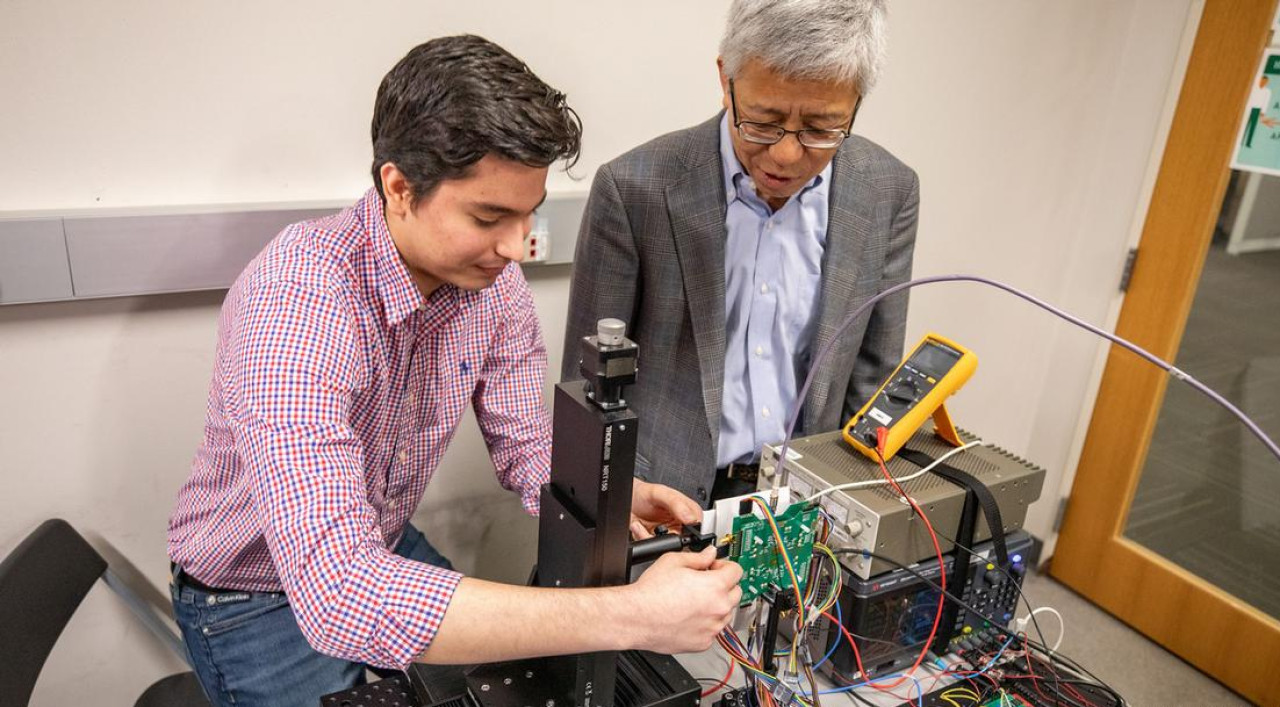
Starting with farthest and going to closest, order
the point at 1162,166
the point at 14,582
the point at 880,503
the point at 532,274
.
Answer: the point at 1162,166
the point at 532,274
the point at 14,582
the point at 880,503

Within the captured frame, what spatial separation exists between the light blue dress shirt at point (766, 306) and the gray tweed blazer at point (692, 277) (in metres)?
0.03

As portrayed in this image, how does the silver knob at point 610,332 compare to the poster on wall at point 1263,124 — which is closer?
the silver knob at point 610,332

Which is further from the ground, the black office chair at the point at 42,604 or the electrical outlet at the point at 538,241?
the electrical outlet at the point at 538,241

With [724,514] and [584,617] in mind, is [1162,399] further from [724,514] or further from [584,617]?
[584,617]

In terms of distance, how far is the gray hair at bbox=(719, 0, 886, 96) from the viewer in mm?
1279

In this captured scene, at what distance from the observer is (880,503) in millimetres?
1260

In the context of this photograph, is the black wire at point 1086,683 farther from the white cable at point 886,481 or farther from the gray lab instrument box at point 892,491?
the white cable at point 886,481

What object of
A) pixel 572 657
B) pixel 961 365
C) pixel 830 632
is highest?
pixel 961 365

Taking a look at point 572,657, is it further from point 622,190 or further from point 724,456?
point 622,190

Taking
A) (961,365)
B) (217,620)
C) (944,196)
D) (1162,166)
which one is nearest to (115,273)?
(217,620)

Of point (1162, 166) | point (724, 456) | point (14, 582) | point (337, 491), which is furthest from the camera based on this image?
point (1162, 166)

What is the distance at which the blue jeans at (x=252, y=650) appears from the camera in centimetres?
134

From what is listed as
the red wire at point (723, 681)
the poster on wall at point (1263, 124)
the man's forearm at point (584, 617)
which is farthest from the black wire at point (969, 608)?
the poster on wall at point (1263, 124)

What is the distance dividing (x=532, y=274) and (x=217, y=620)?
1017 millimetres
